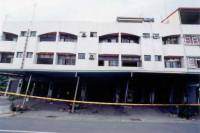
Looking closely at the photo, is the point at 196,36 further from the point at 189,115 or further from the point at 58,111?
the point at 58,111

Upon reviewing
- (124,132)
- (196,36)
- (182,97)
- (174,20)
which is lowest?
(124,132)

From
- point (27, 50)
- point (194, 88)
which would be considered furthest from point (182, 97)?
point (27, 50)

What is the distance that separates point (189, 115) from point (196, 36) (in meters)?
17.8

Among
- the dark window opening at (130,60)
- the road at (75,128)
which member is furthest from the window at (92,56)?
the road at (75,128)

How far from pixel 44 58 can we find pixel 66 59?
10.7 ft

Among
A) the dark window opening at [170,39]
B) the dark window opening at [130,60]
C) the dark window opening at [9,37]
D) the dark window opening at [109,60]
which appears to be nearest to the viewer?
the dark window opening at [130,60]

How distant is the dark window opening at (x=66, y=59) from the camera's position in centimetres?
2955

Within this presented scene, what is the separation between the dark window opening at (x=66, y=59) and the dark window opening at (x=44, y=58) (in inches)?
46.3

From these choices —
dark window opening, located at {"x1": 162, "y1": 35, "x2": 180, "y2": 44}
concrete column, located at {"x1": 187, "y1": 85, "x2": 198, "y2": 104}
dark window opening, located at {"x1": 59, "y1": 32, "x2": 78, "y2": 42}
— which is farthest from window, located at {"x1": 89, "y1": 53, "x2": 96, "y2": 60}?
concrete column, located at {"x1": 187, "y1": 85, "x2": 198, "y2": 104}

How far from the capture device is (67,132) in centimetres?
833

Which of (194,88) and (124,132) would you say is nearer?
(124,132)

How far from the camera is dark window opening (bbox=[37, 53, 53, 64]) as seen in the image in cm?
2958

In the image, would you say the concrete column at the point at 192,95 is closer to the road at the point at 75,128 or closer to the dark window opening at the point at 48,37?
the road at the point at 75,128

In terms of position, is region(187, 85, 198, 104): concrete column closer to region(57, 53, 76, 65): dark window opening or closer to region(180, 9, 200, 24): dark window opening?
region(180, 9, 200, 24): dark window opening
